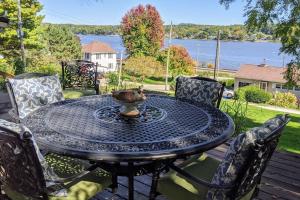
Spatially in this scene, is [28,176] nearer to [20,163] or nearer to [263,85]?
[20,163]

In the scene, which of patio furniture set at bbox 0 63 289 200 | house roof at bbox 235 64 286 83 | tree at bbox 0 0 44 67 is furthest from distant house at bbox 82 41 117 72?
patio furniture set at bbox 0 63 289 200

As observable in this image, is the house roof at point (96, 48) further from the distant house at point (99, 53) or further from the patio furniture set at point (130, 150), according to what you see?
the patio furniture set at point (130, 150)

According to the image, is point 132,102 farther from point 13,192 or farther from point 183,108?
point 13,192

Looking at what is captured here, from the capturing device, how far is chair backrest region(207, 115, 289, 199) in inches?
54.8

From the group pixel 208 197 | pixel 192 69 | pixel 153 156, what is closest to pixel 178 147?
pixel 153 156

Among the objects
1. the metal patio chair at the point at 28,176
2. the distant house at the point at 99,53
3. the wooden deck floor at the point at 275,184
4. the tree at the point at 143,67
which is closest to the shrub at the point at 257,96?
the tree at the point at 143,67

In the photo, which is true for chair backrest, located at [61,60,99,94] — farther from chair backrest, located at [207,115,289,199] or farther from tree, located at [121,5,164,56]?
tree, located at [121,5,164,56]

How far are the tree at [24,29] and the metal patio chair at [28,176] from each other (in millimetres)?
16827

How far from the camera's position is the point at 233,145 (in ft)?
4.77

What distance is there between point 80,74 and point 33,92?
2.07 meters

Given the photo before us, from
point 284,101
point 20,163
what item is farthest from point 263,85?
point 20,163

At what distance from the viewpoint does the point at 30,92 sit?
3.01m

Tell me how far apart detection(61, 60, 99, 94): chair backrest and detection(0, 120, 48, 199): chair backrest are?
11.5 feet

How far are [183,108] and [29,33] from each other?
1850 cm
